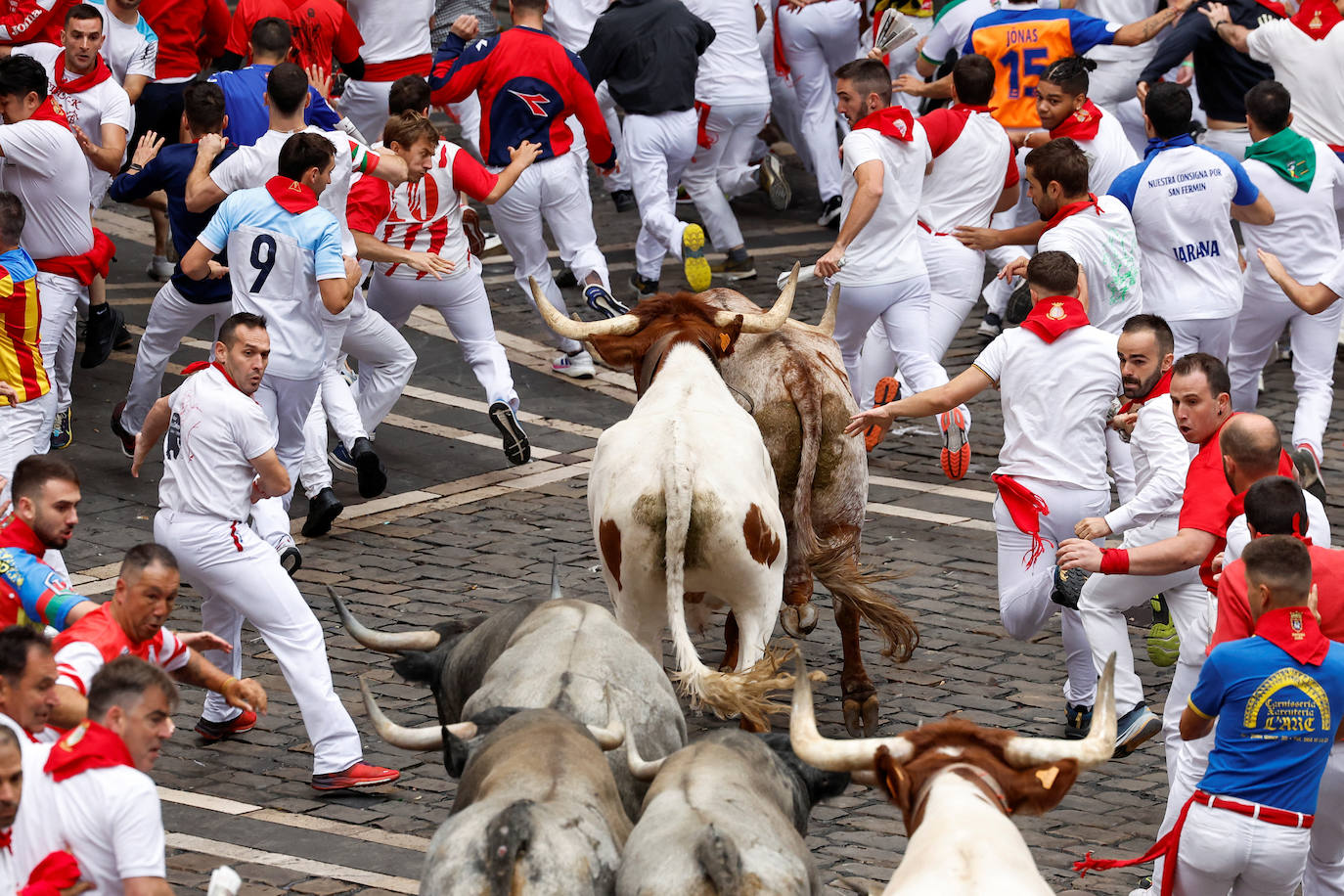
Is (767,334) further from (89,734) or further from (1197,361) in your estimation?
(89,734)

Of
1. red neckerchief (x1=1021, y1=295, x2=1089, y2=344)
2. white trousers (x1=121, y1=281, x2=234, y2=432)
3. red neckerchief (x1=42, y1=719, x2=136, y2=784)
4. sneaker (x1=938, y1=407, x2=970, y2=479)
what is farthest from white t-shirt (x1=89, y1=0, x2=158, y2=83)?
red neckerchief (x1=42, y1=719, x2=136, y2=784)

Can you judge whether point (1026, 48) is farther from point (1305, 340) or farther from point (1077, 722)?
point (1077, 722)

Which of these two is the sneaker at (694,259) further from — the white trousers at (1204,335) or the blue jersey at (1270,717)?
the blue jersey at (1270,717)

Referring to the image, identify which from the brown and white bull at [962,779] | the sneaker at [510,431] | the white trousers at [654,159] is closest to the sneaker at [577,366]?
the white trousers at [654,159]

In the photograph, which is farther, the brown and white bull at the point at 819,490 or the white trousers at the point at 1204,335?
the white trousers at the point at 1204,335

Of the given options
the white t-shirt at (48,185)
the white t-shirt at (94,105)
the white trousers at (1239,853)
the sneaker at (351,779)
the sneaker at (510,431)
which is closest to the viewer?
the white trousers at (1239,853)

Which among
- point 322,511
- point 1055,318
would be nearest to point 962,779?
point 1055,318

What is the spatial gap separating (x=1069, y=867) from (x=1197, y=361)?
2.12 m

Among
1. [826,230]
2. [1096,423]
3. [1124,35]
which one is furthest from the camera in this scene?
[826,230]

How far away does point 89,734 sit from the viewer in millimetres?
4902

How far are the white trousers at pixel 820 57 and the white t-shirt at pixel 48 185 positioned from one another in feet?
24.6

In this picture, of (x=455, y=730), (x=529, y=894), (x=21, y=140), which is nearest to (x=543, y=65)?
(x=21, y=140)

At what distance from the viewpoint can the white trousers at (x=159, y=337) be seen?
10828 mm

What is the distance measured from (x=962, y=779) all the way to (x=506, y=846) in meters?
1.22
